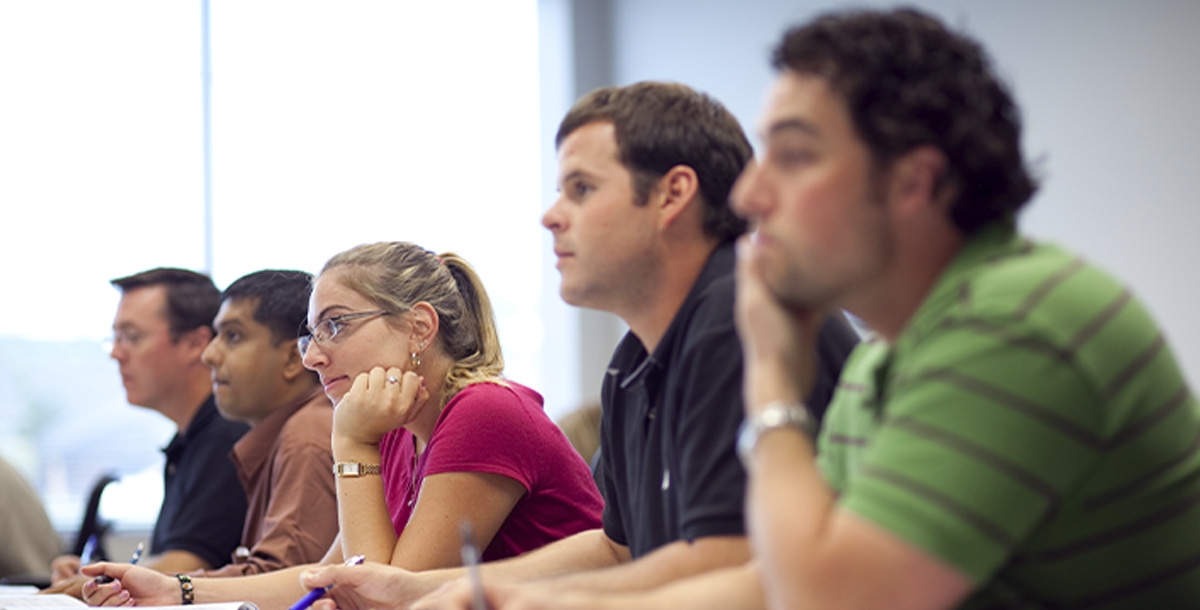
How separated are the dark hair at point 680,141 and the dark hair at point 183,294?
224cm

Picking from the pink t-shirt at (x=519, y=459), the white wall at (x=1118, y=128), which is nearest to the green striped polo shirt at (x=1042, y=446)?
the pink t-shirt at (x=519, y=459)

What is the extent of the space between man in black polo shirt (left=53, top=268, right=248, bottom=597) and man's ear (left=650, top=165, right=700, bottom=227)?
1816 millimetres

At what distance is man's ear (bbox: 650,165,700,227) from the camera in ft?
4.86

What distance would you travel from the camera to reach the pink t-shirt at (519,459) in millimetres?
1845

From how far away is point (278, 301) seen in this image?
9.17ft

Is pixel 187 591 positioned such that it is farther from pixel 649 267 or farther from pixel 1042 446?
pixel 1042 446

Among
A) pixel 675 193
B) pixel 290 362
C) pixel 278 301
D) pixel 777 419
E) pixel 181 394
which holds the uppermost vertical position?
pixel 675 193

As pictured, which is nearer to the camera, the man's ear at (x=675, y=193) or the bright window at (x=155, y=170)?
the man's ear at (x=675, y=193)

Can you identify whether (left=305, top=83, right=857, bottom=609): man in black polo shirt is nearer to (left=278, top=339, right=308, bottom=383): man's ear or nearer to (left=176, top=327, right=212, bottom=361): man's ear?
(left=278, top=339, right=308, bottom=383): man's ear

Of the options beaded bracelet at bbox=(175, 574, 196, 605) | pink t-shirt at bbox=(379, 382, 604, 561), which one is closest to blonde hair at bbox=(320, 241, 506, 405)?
pink t-shirt at bbox=(379, 382, 604, 561)

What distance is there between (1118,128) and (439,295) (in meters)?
2.12

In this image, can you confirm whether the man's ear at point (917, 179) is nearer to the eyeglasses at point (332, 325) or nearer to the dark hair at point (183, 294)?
the eyeglasses at point (332, 325)

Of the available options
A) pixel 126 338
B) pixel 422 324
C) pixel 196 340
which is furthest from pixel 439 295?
pixel 126 338

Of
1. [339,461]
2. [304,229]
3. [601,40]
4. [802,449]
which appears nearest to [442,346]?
[339,461]
